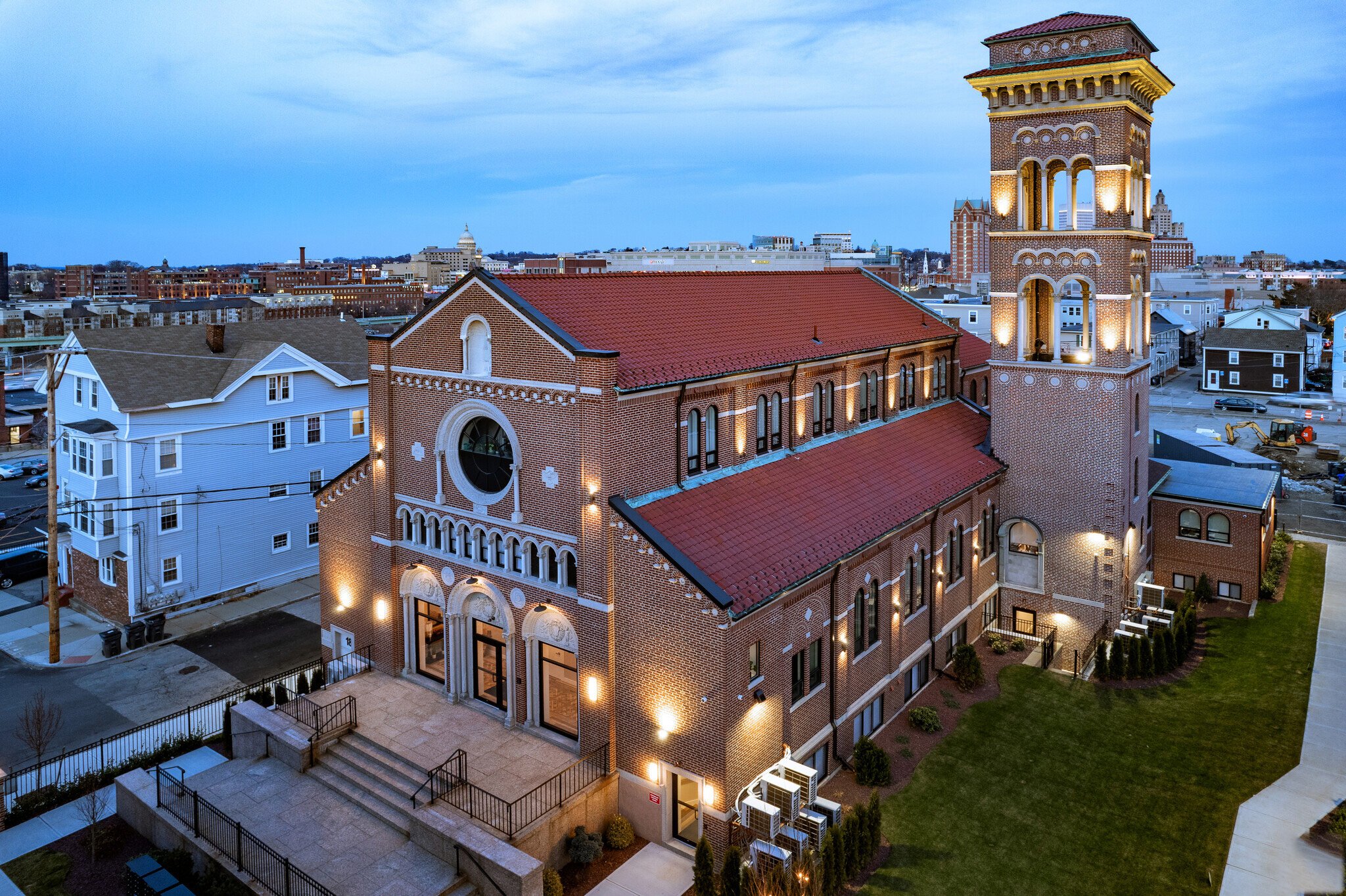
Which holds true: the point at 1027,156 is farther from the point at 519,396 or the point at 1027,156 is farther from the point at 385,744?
the point at 385,744

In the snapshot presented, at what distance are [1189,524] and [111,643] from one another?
42.2 metres

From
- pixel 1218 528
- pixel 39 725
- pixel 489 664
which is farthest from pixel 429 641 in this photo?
pixel 1218 528

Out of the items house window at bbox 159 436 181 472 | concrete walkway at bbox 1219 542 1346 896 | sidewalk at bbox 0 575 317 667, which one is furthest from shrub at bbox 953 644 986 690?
house window at bbox 159 436 181 472

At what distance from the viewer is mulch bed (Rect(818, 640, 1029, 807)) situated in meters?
23.7

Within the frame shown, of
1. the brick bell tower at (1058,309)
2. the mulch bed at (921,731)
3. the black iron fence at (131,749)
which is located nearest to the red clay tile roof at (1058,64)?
the brick bell tower at (1058,309)

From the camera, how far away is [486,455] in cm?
2470

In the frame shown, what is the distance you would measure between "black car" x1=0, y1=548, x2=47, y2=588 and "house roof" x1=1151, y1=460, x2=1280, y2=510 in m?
49.1

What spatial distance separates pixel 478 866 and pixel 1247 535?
32.5 metres

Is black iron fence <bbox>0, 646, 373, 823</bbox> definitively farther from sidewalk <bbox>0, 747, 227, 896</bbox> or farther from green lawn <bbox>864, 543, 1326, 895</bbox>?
green lawn <bbox>864, 543, 1326, 895</bbox>

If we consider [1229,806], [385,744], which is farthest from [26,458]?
[1229,806]

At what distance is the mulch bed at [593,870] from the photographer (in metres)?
20.1

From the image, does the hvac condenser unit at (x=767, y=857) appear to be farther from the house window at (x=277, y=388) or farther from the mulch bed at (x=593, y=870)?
the house window at (x=277, y=388)

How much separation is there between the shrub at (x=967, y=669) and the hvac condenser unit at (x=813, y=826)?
10476 millimetres

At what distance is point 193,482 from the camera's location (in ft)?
124
